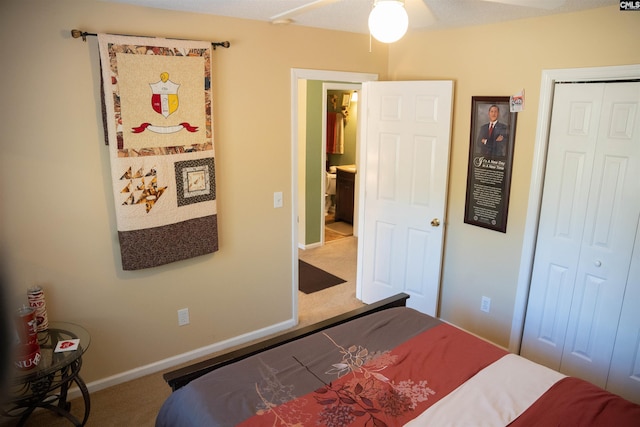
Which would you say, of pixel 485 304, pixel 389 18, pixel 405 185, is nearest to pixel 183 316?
pixel 405 185

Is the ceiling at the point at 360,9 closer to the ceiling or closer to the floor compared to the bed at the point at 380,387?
closer to the ceiling

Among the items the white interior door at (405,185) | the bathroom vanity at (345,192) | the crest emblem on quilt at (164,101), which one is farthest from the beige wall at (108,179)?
the bathroom vanity at (345,192)

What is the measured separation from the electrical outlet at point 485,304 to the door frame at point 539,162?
7.8 inches

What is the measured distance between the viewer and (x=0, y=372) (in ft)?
0.93

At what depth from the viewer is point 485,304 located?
3355mm

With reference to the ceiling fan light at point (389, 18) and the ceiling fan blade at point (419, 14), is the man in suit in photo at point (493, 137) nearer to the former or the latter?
the ceiling fan blade at point (419, 14)

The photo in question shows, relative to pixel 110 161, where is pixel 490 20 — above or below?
above

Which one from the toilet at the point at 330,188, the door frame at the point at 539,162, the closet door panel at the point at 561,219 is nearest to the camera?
the door frame at the point at 539,162

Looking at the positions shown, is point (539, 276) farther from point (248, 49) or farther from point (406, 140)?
point (248, 49)

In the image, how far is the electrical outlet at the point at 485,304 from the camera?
3329 mm

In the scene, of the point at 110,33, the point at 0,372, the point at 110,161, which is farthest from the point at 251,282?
the point at 0,372

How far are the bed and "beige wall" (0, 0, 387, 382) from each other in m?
0.93

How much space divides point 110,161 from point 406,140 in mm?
2095

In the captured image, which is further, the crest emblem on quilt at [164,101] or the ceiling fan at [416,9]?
the crest emblem on quilt at [164,101]
